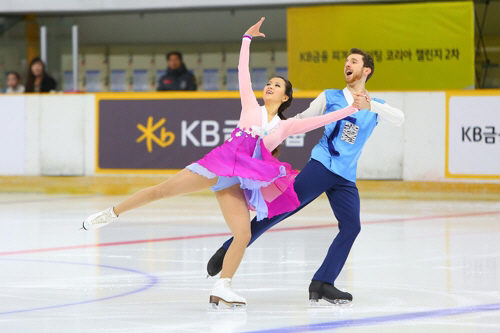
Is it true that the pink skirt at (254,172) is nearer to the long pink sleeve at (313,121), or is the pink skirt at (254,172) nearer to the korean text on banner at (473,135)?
the long pink sleeve at (313,121)

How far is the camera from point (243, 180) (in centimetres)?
454

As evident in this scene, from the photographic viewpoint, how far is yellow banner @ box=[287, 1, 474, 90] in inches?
470

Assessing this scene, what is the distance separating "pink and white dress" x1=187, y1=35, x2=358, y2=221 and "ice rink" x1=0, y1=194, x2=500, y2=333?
572 mm

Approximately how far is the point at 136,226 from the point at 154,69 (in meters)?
6.96

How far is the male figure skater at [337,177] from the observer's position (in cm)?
478

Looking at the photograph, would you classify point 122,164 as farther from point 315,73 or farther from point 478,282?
point 478,282

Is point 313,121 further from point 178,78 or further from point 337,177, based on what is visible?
point 178,78

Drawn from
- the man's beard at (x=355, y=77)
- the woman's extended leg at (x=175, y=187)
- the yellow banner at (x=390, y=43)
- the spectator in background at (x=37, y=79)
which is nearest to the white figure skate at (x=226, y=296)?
the woman's extended leg at (x=175, y=187)

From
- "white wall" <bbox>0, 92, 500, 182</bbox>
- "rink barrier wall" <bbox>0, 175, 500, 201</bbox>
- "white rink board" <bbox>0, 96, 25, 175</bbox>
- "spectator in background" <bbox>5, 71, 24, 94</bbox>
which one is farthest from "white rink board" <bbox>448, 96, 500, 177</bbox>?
"spectator in background" <bbox>5, 71, 24, 94</bbox>

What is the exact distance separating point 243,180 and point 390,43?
322 inches

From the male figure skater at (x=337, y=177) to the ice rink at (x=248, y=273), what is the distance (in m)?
0.22

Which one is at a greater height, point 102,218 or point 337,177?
point 337,177

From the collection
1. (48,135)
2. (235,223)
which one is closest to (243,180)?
(235,223)

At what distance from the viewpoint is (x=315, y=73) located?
1253 cm
